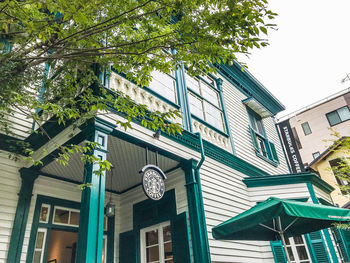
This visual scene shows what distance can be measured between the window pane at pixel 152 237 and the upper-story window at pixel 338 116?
978 inches

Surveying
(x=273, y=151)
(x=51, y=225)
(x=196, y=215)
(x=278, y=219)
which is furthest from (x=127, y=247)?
(x=273, y=151)

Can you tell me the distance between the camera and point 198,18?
354 centimetres

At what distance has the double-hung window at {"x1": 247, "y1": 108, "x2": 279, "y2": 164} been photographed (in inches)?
405

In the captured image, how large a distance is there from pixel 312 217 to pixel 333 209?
70 centimetres

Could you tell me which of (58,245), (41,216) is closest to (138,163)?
(41,216)

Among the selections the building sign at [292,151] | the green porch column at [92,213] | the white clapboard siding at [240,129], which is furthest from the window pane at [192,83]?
the building sign at [292,151]

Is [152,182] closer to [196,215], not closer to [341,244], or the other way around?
[196,215]

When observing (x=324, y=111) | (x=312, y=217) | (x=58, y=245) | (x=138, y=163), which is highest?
(x=324, y=111)

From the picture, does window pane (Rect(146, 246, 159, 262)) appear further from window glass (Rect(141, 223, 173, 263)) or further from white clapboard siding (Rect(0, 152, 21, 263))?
white clapboard siding (Rect(0, 152, 21, 263))

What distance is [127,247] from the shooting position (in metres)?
6.53

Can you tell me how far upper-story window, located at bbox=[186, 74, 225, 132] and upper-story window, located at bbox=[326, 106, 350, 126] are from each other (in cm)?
2141

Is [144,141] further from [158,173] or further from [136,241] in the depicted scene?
[136,241]

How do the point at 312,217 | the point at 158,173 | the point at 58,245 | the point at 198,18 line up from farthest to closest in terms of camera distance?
the point at 58,245, the point at 158,173, the point at 312,217, the point at 198,18

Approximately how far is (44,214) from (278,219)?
475 centimetres
